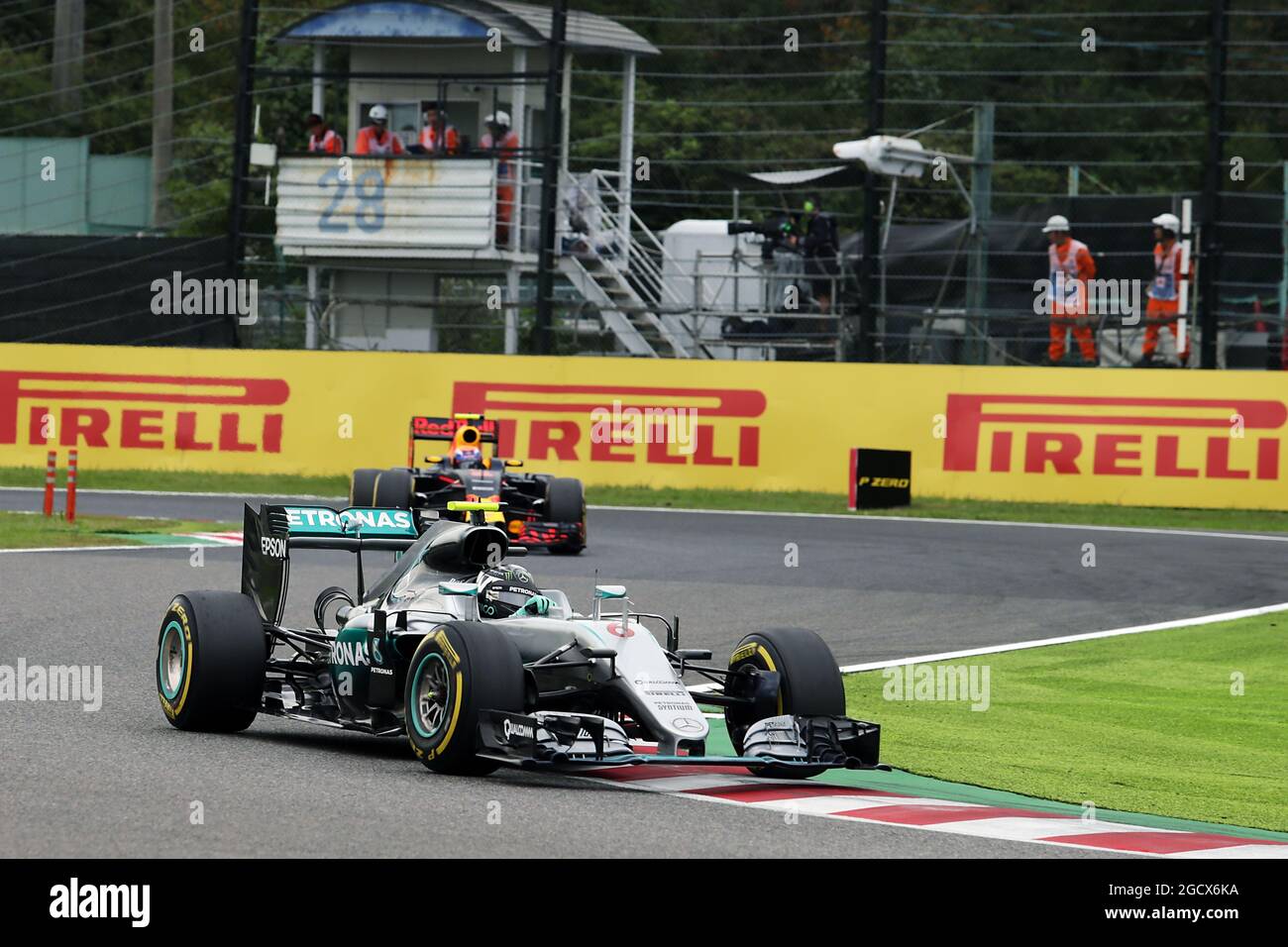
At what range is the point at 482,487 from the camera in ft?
68.3

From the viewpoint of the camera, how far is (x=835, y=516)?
2389cm

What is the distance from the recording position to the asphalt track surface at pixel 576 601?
7.51 meters

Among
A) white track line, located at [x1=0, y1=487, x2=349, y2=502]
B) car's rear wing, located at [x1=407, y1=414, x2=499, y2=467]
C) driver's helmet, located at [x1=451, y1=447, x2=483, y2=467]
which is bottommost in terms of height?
white track line, located at [x1=0, y1=487, x2=349, y2=502]

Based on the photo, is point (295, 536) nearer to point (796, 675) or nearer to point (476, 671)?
point (476, 671)

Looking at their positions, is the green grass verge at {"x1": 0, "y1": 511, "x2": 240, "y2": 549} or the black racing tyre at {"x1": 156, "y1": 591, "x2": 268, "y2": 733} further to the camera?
the green grass verge at {"x1": 0, "y1": 511, "x2": 240, "y2": 549}

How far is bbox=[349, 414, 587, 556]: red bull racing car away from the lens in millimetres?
20266

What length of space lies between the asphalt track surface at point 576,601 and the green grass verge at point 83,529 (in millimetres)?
994

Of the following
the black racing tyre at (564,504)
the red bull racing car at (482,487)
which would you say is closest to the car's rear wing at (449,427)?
the red bull racing car at (482,487)

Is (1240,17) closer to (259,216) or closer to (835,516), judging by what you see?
(259,216)

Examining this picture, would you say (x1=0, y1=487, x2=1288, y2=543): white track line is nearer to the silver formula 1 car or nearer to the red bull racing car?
the red bull racing car

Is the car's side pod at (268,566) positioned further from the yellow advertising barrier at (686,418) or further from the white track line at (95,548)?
the yellow advertising barrier at (686,418)

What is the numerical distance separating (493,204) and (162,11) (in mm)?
9263

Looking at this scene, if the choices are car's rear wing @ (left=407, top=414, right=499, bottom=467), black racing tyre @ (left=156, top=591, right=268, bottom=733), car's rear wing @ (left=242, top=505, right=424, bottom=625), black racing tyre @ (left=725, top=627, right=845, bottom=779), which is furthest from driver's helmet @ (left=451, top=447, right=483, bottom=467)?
black racing tyre @ (left=725, top=627, right=845, bottom=779)

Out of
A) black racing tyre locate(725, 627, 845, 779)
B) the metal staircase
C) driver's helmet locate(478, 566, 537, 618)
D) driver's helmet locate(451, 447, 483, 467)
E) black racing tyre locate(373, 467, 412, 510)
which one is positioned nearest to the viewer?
Result: black racing tyre locate(725, 627, 845, 779)
